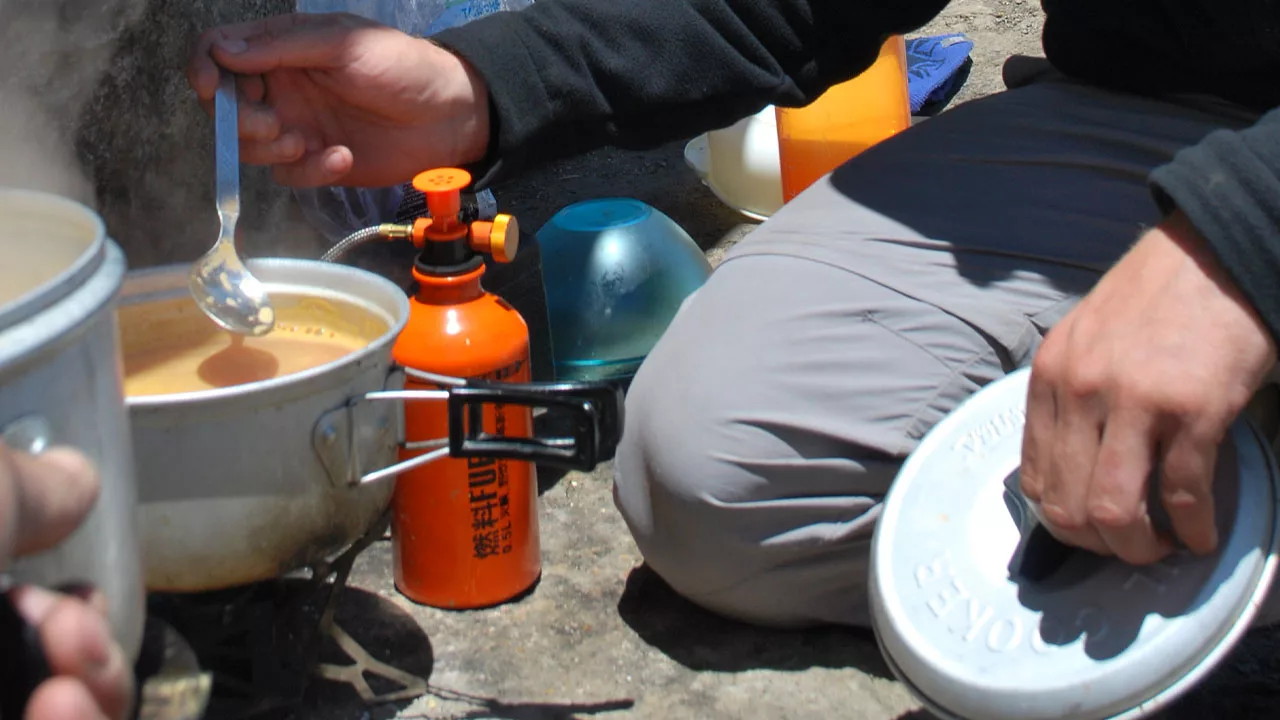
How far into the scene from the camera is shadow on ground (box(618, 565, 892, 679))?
145cm

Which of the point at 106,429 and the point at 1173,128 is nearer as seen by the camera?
the point at 106,429

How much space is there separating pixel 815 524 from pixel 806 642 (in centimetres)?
16

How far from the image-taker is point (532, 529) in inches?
62.5

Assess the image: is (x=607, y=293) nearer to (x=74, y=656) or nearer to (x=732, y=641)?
(x=732, y=641)

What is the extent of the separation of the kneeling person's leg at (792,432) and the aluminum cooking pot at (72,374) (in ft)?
2.19

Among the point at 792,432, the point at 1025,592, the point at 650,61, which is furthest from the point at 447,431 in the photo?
the point at 1025,592

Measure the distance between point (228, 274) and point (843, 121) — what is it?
1.45 meters

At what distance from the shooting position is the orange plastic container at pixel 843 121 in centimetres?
245

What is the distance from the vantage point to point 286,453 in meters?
1.10

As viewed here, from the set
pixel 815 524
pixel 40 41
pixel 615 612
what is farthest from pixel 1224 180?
pixel 40 41

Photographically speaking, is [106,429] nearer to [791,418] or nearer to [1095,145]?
[791,418]

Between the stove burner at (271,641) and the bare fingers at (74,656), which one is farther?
the stove burner at (271,641)

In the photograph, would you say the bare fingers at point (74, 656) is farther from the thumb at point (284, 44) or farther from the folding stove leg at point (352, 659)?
the thumb at point (284, 44)

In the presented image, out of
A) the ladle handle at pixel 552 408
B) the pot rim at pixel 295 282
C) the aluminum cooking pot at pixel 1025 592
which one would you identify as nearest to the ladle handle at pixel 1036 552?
the aluminum cooking pot at pixel 1025 592
